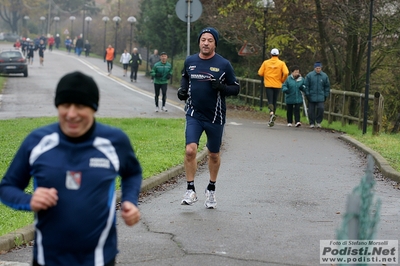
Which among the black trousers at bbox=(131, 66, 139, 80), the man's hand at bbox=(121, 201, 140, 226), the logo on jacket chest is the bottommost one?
the black trousers at bbox=(131, 66, 139, 80)

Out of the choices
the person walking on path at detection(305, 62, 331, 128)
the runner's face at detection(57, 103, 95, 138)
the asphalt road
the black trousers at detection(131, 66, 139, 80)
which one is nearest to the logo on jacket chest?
the runner's face at detection(57, 103, 95, 138)

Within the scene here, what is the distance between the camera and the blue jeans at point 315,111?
22156 mm

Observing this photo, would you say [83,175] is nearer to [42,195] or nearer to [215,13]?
[42,195]

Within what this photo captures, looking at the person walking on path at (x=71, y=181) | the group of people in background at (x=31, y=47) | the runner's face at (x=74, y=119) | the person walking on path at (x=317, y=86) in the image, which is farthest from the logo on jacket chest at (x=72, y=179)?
the group of people in background at (x=31, y=47)

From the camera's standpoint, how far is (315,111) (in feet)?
74.5

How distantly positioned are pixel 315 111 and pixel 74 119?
63.3ft

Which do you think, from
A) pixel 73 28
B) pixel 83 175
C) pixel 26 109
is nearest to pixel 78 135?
pixel 83 175

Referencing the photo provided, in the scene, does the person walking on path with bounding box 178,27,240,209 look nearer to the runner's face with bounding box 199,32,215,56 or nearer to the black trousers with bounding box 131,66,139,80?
the runner's face with bounding box 199,32,215,56

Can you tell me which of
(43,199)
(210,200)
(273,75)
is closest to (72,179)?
(43,199)

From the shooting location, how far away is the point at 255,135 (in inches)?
772

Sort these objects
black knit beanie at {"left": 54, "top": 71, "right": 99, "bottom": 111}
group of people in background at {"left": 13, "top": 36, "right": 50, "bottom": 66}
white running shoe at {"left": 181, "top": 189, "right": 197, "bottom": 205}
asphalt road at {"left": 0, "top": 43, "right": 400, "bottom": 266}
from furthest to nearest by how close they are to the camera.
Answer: group of people in background at {"left": 13, "top": 36, "right": 50, "bottom": 66} → white running shoe at {"left": 181, "top": 189, "right": 197, "bottom": 205} → asphalt road at {"left": 0, "top": 43, "right": 400, "bottom": 266} → black knit beanie at {"left": 54, "top": 71, "right": 99, "bottom": 111}

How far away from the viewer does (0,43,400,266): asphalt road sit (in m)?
7.11

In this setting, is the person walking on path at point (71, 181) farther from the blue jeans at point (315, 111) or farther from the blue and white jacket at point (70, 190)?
the blue jeans at point (315, 111)

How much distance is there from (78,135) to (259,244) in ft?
13.2
